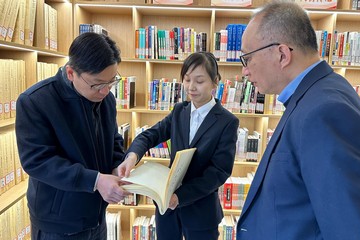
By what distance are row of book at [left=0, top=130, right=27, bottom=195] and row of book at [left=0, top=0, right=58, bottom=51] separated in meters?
0.63

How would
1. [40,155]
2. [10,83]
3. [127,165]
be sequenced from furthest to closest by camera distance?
[10,83], [127,165], [40,155]

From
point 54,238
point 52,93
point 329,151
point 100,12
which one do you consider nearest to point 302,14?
point 329,151

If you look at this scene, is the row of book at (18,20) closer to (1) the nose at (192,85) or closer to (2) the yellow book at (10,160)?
(2) the yellow book at (10,160)

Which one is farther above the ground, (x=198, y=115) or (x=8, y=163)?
(x=198, y=115)

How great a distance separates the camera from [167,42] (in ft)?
8.59

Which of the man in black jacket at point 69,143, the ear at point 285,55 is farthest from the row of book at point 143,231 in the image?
the ear at point 285,55

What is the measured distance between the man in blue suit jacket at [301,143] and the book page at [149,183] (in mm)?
345

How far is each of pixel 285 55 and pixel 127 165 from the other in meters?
0.86

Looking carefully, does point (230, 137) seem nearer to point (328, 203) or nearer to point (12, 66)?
point (328, 203)

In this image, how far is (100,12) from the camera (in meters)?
2.79

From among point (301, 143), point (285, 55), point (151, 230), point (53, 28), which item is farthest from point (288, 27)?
point (151, 230)

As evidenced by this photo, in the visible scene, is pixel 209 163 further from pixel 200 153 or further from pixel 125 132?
pixel 125 132

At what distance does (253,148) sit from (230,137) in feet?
4.44

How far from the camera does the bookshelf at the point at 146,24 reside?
2484mm
